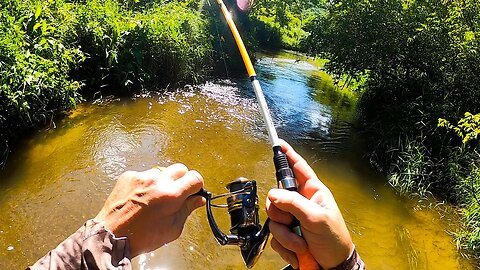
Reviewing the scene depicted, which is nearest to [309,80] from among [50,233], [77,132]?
[77,132]

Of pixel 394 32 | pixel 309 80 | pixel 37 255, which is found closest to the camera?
pixel 37 255

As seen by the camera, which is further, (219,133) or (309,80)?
(309,80)

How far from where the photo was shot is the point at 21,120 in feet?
20.7

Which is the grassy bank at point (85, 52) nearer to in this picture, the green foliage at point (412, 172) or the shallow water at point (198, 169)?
the shallow water at point (198, 169)

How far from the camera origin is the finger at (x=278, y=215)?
160 cm

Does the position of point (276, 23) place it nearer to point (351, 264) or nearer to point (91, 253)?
point (351, 264)

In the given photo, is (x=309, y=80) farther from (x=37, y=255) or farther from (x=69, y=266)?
(x=69, y=266)

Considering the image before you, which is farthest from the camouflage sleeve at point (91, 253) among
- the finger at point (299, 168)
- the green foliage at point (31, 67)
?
the green foliage at point (31, 67)

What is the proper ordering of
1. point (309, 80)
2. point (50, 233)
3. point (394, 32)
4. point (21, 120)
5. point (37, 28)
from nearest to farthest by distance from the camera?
point (50, 233) < point (21, 120) < point (37, 28) < point (394, 32) < point (309, 80)

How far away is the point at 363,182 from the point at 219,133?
9.13 feet

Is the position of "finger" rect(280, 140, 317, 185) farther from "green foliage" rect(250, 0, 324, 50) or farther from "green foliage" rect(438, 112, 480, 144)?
"green foliage" rect(250, 0, 324, 50)

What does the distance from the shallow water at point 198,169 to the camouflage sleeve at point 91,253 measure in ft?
10.5

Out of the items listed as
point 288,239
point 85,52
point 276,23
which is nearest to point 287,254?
point 288,239

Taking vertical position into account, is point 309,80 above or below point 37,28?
below
